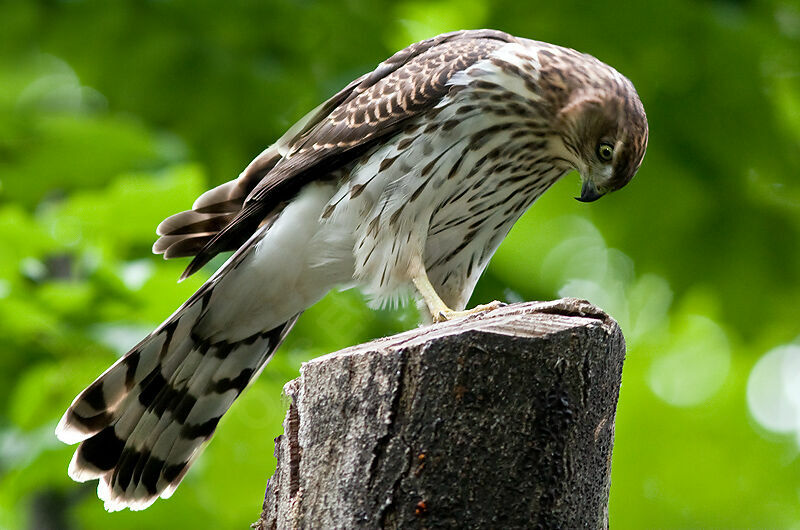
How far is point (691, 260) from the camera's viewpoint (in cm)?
539

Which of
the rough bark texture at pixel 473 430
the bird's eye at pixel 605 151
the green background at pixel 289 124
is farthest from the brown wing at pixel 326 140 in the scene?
the rough bark texture at pixel 473 430

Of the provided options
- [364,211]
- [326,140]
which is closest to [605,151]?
[364,211]

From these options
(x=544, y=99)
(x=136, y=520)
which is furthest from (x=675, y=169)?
(x=136, y=520)

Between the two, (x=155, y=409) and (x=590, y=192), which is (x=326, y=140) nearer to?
(x=590, y=192)

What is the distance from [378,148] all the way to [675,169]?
1.92 meters

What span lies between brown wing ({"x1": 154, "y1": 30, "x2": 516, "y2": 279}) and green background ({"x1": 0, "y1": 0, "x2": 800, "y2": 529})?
0.67 ft

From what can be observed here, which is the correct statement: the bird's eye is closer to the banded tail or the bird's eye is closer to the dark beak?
the dark beak

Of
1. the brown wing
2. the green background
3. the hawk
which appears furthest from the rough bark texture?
the green background

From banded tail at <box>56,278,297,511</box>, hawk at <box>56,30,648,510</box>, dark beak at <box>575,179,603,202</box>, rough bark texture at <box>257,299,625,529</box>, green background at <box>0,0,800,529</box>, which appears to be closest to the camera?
rough bark texture at <box>257,299,625,529</box>

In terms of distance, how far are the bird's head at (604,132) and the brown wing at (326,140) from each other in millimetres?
461

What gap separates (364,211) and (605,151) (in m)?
1.02

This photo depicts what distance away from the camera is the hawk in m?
4.03

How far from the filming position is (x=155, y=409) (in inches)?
162

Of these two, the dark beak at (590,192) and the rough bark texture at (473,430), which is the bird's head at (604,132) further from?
the rough bark texture at (473,430)
